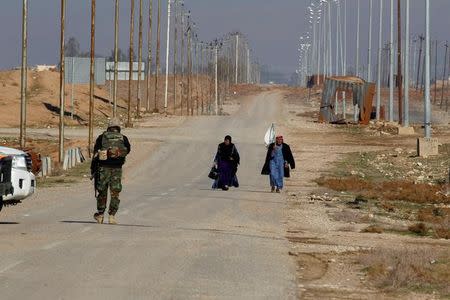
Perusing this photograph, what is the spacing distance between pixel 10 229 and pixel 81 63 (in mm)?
53589

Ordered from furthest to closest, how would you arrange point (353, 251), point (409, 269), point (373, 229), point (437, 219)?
point (437, 219) < point (373, 229) < point (353, 251) < point (409, 269)

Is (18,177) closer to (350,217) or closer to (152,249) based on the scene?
(152,249)

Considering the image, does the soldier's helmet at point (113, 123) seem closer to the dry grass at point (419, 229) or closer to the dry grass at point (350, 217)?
the dry grass at point (419, 229)

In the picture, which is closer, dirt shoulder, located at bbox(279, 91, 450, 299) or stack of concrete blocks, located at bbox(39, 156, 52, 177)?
dirt shoulder, located at bbox(279, 91, 450, 299)

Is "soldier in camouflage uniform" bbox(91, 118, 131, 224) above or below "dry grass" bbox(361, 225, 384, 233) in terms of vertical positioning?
above

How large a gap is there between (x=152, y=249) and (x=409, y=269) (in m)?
3.61

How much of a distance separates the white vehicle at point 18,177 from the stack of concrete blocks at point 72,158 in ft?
87.8

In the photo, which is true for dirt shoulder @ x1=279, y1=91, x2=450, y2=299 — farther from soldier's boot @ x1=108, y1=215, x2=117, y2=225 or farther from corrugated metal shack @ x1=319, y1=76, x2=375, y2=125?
corrugated metal shack @ x1=319, y1=76, x2=375, y2=125

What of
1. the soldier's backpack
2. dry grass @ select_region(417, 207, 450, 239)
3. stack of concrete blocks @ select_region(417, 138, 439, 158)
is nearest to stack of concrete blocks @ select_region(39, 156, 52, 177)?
dry grass @ select_region(417, 207, 450, 239)

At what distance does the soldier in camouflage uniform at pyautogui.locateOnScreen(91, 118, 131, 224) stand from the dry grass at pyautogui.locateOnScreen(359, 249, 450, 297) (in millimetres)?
5292

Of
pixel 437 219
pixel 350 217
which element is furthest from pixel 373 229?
pixel 437 219

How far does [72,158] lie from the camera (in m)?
49.2

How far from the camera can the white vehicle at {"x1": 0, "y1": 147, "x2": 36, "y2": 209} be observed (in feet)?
65.5

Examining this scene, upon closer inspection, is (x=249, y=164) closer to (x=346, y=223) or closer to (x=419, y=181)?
(x=419, y=181)
